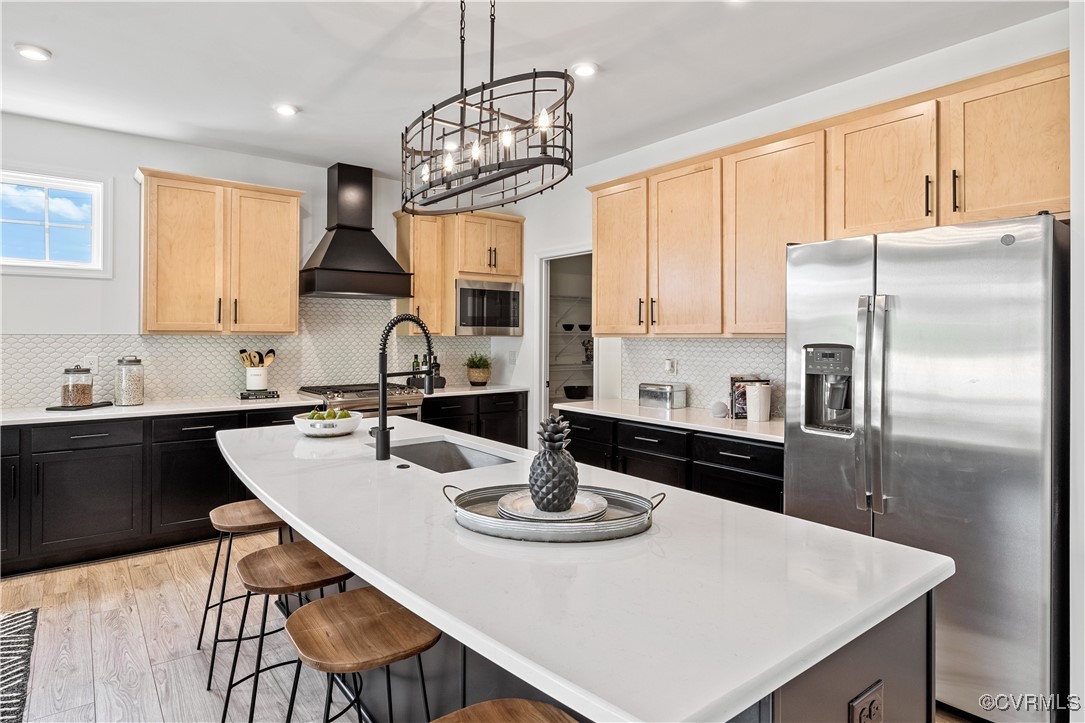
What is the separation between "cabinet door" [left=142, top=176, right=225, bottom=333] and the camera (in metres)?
4.10

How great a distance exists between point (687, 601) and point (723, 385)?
311 centimetres

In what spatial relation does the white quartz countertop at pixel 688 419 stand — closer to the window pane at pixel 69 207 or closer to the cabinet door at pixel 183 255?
the cabinet door at pixel 183 255

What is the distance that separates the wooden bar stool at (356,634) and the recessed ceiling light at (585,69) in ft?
8.98

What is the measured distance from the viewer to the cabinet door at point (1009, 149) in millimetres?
2385

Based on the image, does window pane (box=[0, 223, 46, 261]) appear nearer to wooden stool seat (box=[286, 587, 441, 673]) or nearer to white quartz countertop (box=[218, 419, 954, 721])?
white quartz countertop (box=[218, 419, 954, 721])

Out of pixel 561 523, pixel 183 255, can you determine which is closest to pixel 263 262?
pixel 183 255

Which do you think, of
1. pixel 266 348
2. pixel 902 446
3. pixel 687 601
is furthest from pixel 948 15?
pixel 266 348

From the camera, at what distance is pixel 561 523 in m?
1.45

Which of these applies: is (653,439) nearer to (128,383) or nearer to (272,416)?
(272,416)

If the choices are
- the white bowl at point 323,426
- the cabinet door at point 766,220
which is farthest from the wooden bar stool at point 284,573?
the cabinet door at point 766,220

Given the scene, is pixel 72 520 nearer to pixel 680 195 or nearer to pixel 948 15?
pixel 680 195

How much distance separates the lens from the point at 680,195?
385 cm

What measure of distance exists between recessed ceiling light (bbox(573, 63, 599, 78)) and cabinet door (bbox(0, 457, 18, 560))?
12.5 ft

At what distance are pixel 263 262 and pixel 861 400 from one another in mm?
4074
